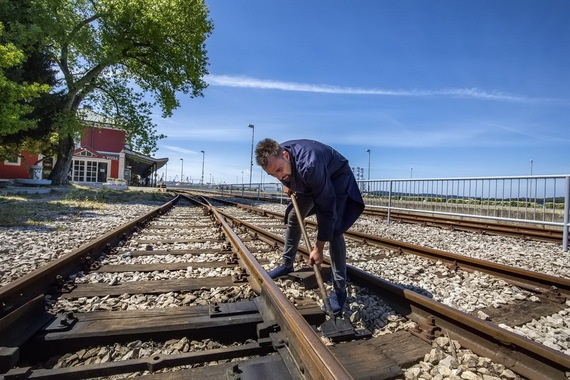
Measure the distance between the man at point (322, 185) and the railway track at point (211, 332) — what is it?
434 millimetres

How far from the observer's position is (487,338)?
2.00m

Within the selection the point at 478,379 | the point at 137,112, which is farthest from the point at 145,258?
the point at 137,112

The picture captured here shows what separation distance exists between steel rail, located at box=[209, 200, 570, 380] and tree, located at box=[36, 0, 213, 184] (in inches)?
797

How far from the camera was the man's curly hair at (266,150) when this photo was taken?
7.73 feet

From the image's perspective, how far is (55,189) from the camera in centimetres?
1792

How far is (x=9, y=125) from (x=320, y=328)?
1278 cm

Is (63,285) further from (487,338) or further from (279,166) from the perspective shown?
(487,338)

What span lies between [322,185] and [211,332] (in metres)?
1.31

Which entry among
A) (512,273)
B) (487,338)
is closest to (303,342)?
(487,338)

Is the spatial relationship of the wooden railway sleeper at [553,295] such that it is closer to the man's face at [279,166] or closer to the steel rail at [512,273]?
the steel rail at [512,273]

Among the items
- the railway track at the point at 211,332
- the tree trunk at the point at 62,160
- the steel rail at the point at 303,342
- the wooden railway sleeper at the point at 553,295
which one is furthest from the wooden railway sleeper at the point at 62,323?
the tree trunk at the point at 62,160

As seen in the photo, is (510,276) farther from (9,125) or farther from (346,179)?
(9,125)

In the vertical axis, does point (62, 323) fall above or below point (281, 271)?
below

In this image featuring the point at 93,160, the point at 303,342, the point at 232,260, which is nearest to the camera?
the point at 303,342
